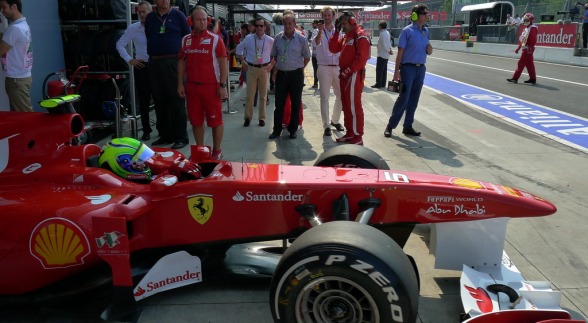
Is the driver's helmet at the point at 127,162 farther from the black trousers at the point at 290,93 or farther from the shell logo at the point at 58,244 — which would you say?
the black trousers at the point at 290,93

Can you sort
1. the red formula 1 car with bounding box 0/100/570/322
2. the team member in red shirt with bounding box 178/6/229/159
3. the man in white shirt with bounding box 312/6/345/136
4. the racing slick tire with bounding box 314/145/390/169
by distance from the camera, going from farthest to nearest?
the man in white shirt with bounding box 312/6/345/136
the team member in red shirt with bounding box 178/6/229/159
the racing slick tire with bounding box 314/145/390/169
the red formula 1 car with bounding box 0/100/570/322

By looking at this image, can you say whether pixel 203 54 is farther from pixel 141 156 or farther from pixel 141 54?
pixel 141 156

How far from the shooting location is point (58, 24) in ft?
25.6

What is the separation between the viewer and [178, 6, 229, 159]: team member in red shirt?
19.4 feet

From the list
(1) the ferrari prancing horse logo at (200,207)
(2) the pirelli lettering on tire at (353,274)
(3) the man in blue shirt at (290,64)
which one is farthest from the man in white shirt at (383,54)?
(2) the pirelli lettering on tire at (353,274)

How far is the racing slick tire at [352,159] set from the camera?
149 inches

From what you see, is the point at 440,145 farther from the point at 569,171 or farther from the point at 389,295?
the point at 389,295

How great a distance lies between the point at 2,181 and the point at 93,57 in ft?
16.5

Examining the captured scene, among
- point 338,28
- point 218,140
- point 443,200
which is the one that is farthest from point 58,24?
point 443,200

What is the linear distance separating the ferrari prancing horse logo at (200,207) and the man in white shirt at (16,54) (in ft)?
12.9

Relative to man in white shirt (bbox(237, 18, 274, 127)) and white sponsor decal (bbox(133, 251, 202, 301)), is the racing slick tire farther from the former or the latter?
man in white shirt (bbox(237, 18, 274, 127))

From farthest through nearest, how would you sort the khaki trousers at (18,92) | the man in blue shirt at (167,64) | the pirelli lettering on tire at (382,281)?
the man in blue shirt at (167,64), the khaki trousers at (18,92), the pirelli lettering on tire at (382,281)

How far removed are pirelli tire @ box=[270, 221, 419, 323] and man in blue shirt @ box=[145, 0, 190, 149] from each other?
4.76m

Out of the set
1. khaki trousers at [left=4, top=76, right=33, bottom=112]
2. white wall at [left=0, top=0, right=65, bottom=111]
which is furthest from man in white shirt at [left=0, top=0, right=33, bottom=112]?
white wall at [left=0, top=0, right=65, bottom=111]
